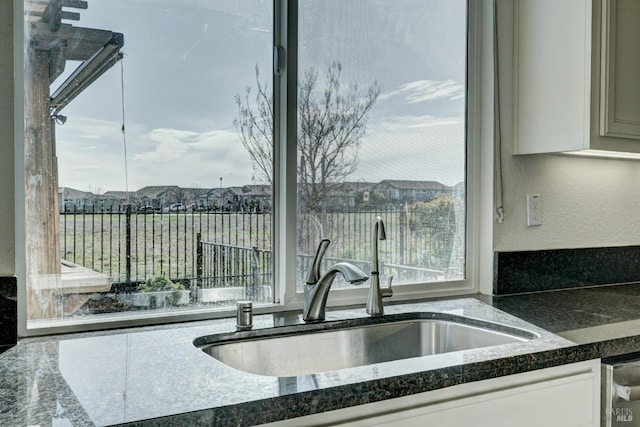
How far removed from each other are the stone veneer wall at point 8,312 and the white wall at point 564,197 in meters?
1.57

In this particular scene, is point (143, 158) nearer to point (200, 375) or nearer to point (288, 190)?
point (288, 190)

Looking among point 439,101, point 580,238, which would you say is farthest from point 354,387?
point 580,238

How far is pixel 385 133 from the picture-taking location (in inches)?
76.5

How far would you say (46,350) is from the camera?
49.3 inches

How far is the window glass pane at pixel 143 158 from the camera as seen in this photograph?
1447 mm

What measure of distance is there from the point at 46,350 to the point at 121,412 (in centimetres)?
47

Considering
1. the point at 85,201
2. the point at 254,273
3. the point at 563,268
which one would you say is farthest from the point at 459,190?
the point at 85,201

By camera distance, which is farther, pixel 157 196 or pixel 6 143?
pixel 157 196

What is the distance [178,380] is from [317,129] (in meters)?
1.00

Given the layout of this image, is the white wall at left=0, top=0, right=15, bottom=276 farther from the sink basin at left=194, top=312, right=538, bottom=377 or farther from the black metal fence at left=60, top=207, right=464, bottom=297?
the sink basin at left=194, top=312, right=538, bottom=377

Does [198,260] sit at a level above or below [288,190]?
below

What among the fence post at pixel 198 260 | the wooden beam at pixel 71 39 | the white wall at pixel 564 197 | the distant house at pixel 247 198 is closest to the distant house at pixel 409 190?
the white wall at pixel 564 197

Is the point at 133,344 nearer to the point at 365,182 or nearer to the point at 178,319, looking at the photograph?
the point at 178,319

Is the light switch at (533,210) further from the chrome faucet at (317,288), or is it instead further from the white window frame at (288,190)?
the chrome faucet at (317,288)
